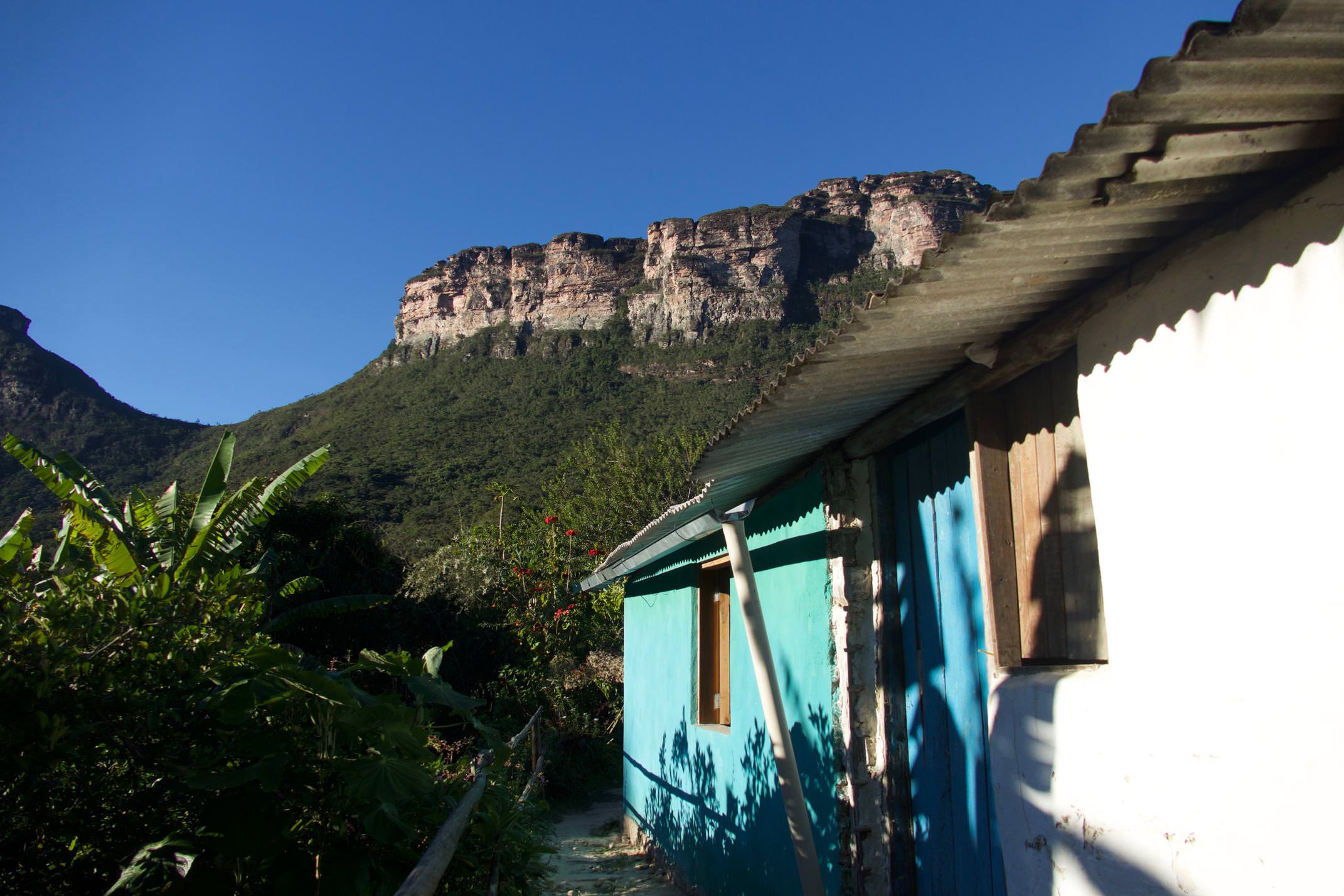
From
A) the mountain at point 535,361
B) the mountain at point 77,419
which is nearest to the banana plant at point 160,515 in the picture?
the mountain at point 535,361

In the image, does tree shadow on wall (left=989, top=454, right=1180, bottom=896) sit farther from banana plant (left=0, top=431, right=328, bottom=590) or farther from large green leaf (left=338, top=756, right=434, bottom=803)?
banana plant (left=0, top=431, right=328, bottom=590)

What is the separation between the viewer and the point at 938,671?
11.1ft

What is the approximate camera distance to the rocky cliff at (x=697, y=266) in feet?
187

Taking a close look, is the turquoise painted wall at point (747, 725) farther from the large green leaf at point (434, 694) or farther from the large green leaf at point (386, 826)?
the large green leaf at point (386, 826)

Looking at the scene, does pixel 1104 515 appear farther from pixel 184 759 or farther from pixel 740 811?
pixel 740 811

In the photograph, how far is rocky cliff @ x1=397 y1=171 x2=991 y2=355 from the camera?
57.0m

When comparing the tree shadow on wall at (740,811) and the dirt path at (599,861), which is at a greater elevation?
the tree shadow on wall at (740,811)

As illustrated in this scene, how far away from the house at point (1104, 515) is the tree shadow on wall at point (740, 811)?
96 millimetres

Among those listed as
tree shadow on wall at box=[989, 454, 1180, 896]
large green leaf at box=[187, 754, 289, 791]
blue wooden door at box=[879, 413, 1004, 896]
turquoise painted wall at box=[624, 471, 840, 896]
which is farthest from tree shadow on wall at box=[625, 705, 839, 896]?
large green leaf at box=[187, 754, 289, 791]

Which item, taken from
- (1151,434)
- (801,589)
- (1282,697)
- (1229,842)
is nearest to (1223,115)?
(1151,434)

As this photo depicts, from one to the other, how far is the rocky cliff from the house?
51422 mm

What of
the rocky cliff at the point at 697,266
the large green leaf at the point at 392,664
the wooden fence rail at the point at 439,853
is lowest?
the wooden fence rail at the point at 439,853

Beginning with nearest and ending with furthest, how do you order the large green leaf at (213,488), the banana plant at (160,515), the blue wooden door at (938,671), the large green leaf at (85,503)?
the blue wooden door at (938,671) → the large green leaf at (85,503) → the banana plant at (160,515) → the large green leaf at (213,488)

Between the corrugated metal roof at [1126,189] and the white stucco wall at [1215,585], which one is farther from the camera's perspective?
the white stucco wall at [1215,585]
